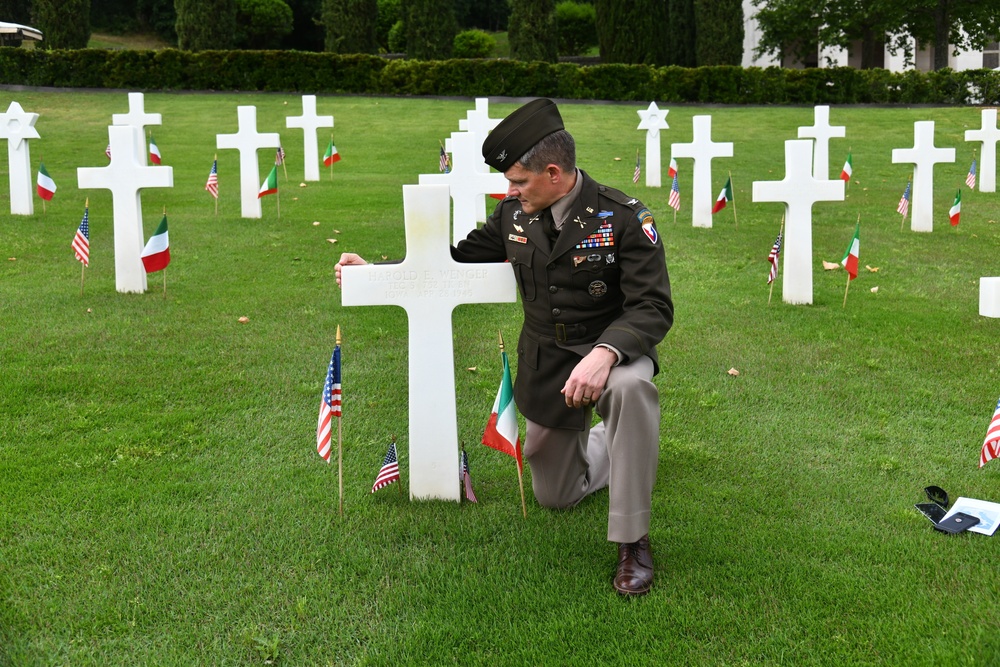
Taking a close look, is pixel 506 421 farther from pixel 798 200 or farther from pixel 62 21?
pixel 62 21

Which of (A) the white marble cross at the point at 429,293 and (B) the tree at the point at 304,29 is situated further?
(B) the tree at the point at 304,29

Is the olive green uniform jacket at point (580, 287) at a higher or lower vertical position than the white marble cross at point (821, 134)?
lower

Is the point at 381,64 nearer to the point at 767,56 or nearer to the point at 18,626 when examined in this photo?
the point at 767,56

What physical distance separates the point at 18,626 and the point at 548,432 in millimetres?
2066

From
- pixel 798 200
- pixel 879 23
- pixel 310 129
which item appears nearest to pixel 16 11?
pixel 310 129

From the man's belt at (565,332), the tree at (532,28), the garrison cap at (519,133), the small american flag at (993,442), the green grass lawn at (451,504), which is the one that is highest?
the tree at (532,28)

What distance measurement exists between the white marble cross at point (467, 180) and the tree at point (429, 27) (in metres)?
21.7

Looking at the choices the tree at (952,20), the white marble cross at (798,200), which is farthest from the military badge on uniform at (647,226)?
the tree at (952,20)

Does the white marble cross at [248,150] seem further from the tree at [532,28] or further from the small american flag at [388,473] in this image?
the tree at [532,28]

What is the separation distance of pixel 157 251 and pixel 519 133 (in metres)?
4.54

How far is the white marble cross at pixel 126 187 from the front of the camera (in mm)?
8266

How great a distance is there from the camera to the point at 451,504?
4387mm

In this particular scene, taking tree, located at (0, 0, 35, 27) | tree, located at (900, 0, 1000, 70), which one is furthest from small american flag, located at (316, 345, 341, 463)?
tree, located at (0, 0, 35, 27)

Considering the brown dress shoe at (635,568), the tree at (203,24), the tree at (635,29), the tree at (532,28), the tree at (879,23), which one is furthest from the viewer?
the tree at (879,23)
